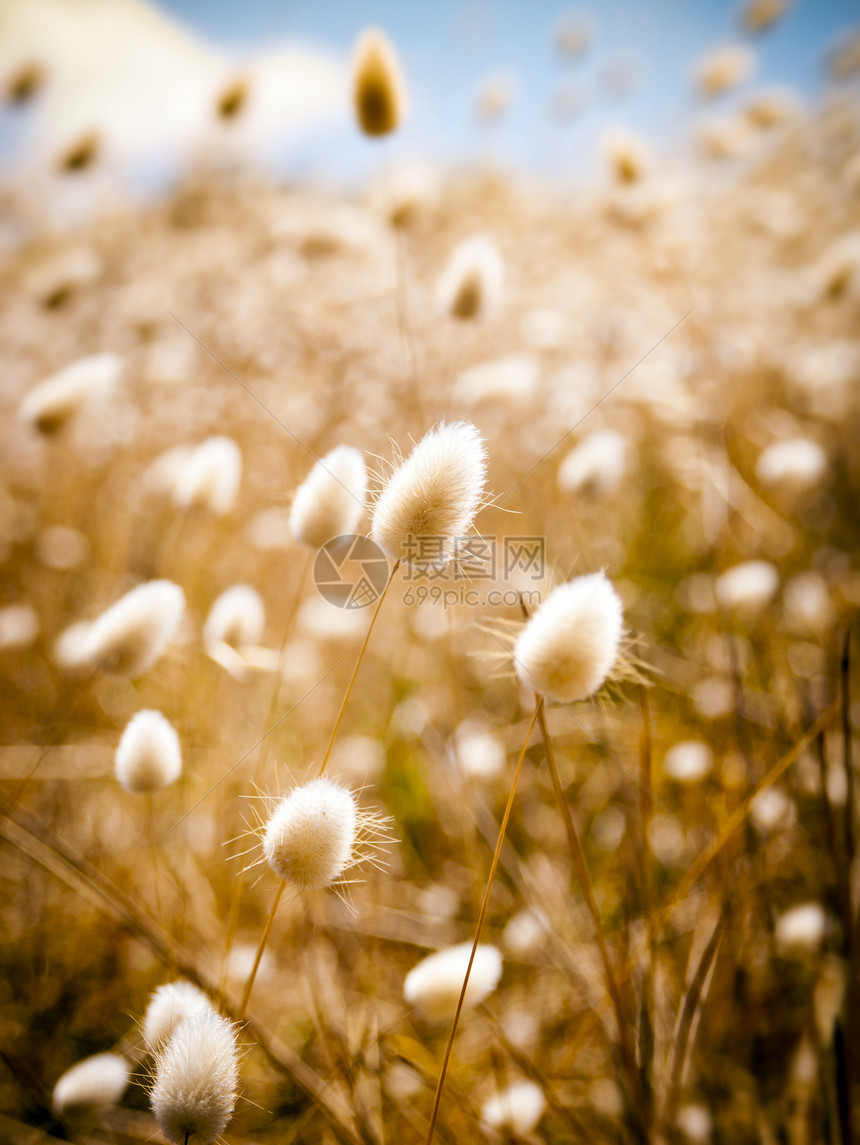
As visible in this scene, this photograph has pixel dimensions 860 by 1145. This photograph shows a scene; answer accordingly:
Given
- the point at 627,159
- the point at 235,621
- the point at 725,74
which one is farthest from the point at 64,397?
the point at 725,74

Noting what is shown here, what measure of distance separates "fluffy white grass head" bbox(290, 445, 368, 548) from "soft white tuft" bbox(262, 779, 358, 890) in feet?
0.60

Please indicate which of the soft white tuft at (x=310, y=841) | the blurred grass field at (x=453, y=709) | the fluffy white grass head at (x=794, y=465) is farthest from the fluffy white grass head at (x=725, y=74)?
the soft white tuft at (x=310, y=841)

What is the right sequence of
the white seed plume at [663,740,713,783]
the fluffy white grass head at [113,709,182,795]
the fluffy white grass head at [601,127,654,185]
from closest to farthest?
the fluffy white grass head at [113,709,182,795] → the white seed plume at [663,740,713,783] → the fluffy white grass head at [601,127,654,185]

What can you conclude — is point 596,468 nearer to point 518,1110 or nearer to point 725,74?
point 518,1110

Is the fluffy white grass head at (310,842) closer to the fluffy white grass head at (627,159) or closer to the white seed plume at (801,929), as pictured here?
the white seed plume at (801,929)

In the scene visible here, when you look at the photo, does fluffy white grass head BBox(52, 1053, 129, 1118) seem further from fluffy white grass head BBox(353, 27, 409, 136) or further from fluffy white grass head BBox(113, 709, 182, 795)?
fluffy white grass head BBox(353, 27, 409, 136)

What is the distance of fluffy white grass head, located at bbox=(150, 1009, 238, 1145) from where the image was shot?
0.24 m

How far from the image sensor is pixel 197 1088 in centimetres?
24

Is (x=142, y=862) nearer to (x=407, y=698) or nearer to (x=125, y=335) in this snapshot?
(x=407, y=698)

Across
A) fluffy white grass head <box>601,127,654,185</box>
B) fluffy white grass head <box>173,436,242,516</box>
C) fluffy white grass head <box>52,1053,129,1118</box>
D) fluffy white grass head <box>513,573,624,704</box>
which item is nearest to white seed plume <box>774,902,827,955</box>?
fluffy white grass head <box>513,573,624,704</box>

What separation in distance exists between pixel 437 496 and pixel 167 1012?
1.11ft

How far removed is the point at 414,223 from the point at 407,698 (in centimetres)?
75

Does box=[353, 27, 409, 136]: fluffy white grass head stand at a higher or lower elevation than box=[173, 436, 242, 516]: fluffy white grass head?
higher

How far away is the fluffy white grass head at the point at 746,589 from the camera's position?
0.65 metres
